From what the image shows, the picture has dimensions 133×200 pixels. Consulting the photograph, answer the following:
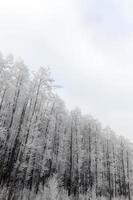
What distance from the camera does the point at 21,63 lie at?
93.7 feet

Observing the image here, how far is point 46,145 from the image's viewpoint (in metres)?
32.0

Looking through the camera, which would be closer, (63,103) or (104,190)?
(63,103)

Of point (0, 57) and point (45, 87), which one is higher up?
point (0, 57)

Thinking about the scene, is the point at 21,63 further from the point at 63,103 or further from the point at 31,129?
the point at 63,103

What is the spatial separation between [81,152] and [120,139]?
70.7 ft

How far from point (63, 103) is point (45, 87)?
1370cm

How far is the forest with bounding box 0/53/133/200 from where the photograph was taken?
2358 cm

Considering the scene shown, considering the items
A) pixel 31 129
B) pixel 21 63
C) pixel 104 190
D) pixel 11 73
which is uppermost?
pixel 21 63

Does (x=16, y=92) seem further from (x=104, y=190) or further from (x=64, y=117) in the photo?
(x=104, y=190)

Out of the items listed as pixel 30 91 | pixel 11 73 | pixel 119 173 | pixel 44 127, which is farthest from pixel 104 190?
pixel 11 73

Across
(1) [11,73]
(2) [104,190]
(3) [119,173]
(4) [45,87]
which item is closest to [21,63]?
(1) [11,73]

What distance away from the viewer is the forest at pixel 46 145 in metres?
23.6

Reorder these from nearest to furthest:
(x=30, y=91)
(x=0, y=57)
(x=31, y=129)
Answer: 1. (x=31, y=129)
2. (x=0, y=57)
3. (x=30, y=91)

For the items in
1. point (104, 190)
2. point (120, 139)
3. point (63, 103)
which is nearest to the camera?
point (63, 103)
